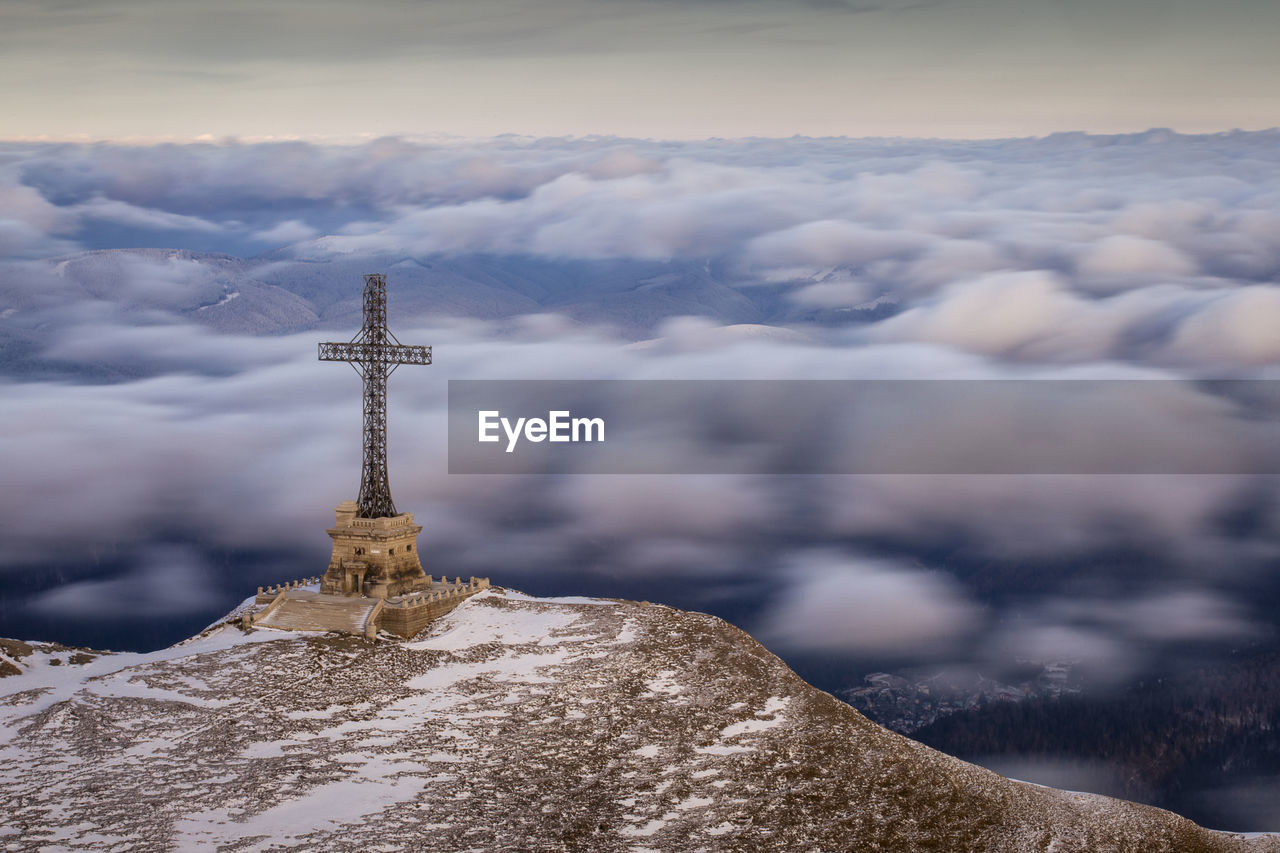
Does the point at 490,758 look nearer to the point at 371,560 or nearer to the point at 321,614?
the point at 321,614

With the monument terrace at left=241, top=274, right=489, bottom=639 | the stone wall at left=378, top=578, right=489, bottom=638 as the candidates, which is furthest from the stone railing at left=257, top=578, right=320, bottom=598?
the stone wall at left=378, top=578, right=489, bottom=638

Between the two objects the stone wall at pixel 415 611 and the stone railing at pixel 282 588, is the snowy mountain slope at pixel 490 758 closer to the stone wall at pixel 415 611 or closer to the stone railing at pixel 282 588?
the stone wall at pixel 415 611

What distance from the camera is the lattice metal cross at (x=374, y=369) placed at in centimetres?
7850

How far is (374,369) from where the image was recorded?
78.7 meters

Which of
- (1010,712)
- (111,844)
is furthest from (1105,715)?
(111,844)

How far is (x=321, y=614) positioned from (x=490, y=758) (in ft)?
70.5

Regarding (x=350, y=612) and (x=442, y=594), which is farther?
(x=442, y=594)

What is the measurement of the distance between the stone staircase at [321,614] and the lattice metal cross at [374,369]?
6.42m

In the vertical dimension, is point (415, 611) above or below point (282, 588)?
below

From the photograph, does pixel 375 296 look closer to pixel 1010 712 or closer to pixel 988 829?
pixel 988 829

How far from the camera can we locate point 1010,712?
161375 mm

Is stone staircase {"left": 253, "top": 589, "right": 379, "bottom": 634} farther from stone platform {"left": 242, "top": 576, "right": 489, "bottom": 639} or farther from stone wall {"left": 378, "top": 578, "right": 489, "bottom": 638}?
stone wall {"left": 378, "top": 578, "right": 489, "bottom": 638}

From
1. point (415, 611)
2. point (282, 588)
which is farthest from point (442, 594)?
point (282, 588)

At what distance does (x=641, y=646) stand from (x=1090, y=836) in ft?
80.0
